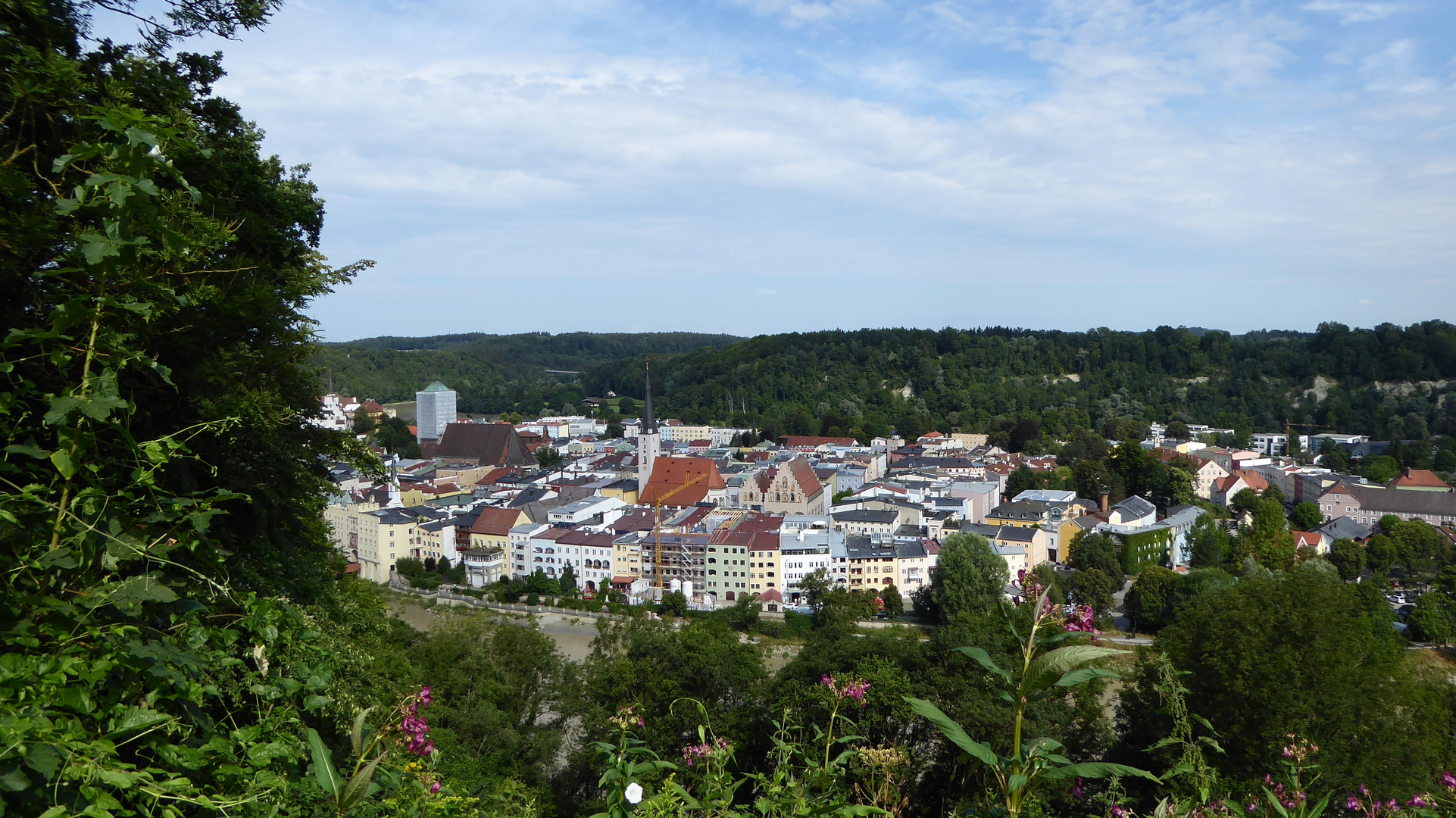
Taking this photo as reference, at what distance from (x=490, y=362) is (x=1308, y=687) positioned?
73282mm

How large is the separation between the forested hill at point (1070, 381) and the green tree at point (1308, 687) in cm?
3365

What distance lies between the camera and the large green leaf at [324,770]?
2.60 ft

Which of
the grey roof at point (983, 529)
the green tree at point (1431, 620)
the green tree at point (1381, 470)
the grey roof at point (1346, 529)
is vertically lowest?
the green tree at point (1431, 620)

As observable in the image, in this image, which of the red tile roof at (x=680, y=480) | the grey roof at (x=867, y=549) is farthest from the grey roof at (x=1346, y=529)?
the red tile roof at (x=680, y=480)

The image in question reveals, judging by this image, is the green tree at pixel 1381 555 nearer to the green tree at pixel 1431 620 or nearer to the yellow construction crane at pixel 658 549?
the green tree at pixel 1431 620

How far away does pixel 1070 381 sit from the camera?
171ft

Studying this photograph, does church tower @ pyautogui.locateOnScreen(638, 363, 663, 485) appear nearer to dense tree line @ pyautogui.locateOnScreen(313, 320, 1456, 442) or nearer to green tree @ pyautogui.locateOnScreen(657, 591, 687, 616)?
green tree @ pyautogui.locateOnScreen(657, 591, 687, 616)

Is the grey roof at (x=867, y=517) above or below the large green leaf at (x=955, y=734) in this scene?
below

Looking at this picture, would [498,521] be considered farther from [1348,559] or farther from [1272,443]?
[1272,443]

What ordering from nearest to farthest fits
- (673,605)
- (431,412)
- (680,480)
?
(673,605)
(680,480)
(431,412)

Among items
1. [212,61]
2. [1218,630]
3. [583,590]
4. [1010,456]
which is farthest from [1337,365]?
[212,61]

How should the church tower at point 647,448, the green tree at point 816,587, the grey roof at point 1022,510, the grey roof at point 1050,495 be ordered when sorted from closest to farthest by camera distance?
1. the green tree at point 816,587
2. the grey roof at point 1022,510
3. the grey roof at point 1050,495
4. the church tower at point 647,448

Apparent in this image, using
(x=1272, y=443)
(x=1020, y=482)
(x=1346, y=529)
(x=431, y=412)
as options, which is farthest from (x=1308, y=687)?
(x=431, y=412)

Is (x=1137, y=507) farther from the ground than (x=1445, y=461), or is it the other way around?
(x=1445, y=461)
